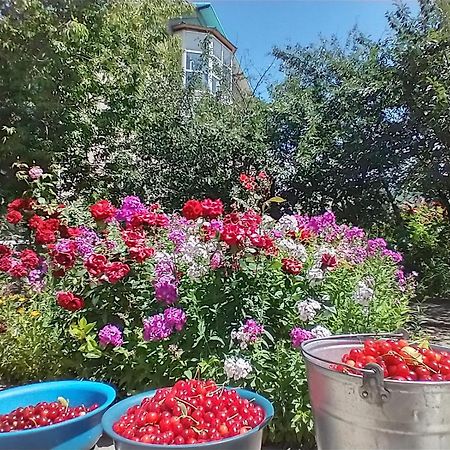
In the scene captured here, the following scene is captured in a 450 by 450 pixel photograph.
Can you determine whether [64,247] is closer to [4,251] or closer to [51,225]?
[51,225]

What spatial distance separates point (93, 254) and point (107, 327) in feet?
1.30

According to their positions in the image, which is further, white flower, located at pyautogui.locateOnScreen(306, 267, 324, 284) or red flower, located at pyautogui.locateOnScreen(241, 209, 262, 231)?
white flower, located at pyautogui.locateOnScreen(306, 267, 324, 284)

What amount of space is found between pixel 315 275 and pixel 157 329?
0.82 m

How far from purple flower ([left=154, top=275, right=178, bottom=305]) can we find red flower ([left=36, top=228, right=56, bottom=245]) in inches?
36.7

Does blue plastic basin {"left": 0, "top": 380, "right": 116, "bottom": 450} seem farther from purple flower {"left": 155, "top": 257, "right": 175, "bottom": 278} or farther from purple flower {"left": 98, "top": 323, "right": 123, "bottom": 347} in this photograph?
purple flower {"left": 155, "top": 257, "right": 175, "bottom": 278}

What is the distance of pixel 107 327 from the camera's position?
268cm

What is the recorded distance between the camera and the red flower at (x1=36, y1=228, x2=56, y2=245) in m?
3.11

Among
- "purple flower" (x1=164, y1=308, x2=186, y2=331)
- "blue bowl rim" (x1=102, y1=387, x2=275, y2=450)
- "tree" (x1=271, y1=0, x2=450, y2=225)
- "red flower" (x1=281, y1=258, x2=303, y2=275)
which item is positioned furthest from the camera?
"tree" (x1=271, y1=0, x2=450, y2=225)

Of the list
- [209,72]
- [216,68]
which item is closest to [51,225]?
[209,72]

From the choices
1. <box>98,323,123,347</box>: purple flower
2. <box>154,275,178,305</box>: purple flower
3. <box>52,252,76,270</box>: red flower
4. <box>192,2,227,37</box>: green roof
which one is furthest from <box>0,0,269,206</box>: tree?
<box>154,275,178,305</box>: purple flower

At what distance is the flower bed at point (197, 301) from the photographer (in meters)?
2.46

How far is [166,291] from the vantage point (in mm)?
2525

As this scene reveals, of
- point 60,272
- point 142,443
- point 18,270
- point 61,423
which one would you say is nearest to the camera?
point 142,443

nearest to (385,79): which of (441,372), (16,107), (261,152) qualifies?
(261,152)
